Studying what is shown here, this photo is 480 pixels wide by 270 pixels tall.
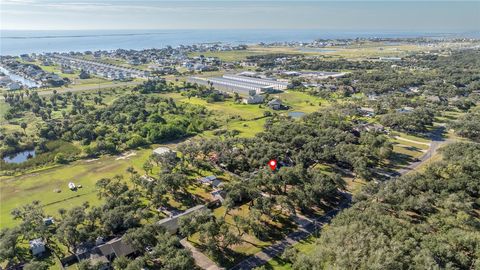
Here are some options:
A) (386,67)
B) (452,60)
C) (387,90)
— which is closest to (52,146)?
(387,90)

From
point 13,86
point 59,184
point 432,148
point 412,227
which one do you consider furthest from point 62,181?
point 13,86

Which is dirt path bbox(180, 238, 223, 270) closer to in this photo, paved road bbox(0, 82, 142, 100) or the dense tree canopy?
the dense tree canopy

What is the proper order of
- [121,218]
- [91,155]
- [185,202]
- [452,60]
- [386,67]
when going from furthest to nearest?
1. [452,60]
2. [386,67]
3. [91,155]
4. [185,202]
5. [121,218]

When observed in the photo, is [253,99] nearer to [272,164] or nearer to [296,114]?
[296,114]

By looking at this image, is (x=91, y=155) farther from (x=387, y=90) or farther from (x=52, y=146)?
(x=387, y=90)

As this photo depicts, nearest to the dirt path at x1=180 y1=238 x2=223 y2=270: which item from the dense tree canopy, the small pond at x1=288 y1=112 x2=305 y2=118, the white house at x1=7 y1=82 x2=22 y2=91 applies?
the dense tree canopy
